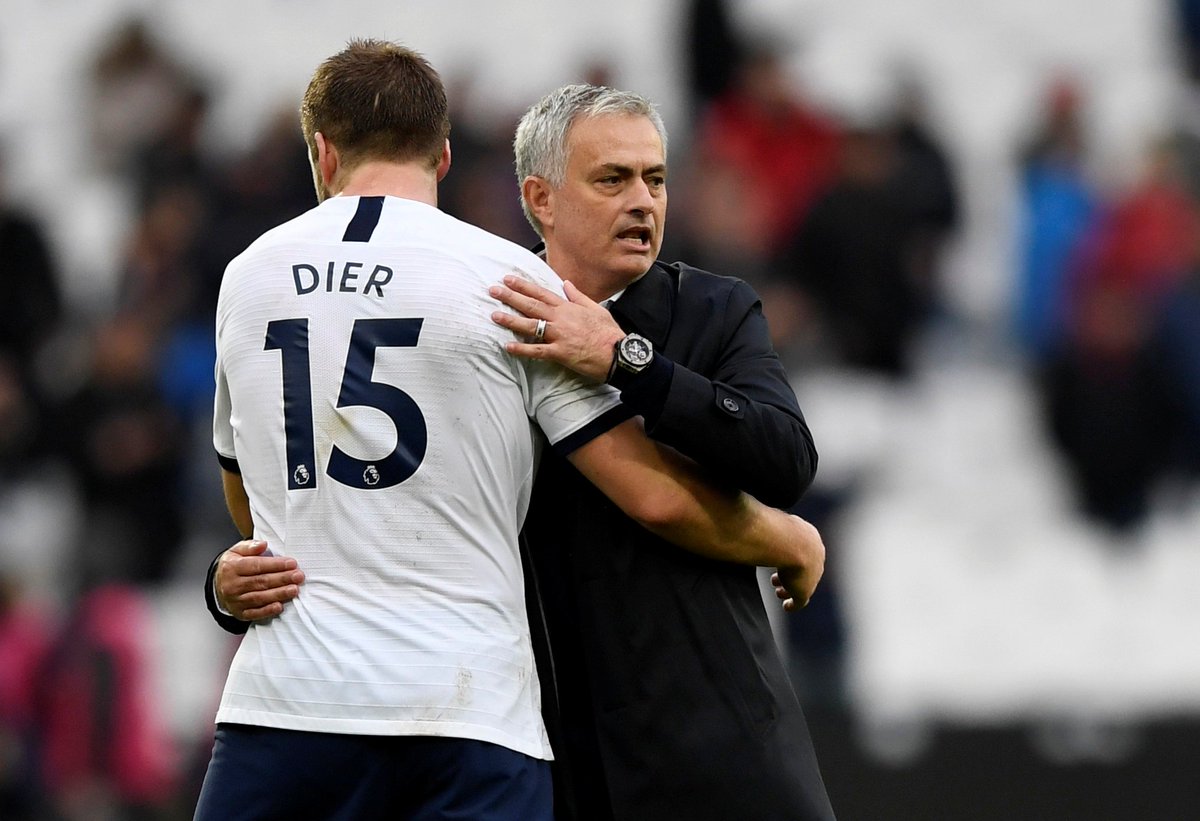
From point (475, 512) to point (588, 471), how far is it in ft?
0.79

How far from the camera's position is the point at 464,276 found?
123 inches

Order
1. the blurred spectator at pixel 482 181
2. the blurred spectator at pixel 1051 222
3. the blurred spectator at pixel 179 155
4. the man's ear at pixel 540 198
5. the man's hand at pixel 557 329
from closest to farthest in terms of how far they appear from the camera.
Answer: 1. the man's hand at pixel 557 329
2. the man's ear at pixel 540 198
3. the blurred spectator at pixel 482 181
4. the blurred spectator at pixel 1051 222
5. the blurred spectator at pixel 179 155

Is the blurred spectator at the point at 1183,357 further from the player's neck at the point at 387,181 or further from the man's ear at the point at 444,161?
the player's neck at the point at 387,181

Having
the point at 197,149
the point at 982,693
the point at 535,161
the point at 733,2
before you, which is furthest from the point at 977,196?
the point at 535,161

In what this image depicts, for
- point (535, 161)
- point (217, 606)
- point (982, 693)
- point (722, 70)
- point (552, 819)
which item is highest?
point (722, 70)

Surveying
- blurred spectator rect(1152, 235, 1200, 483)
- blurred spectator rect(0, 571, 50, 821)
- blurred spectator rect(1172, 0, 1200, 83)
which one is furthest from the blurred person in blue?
blurred spectator rect(1172, 0, 1200, 83)

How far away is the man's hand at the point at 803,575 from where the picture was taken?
3.50m

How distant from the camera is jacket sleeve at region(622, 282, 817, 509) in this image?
314cm

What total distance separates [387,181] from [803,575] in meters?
1.12

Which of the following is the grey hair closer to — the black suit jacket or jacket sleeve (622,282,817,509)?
the black suit jacket

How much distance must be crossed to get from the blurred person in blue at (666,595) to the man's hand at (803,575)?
0.29 ft

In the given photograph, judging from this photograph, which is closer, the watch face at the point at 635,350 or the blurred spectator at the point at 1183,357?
the watch face at the point at 635,350

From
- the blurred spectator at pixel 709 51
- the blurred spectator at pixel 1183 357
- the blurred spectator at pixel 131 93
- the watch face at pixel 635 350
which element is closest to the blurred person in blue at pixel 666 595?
the watch face at pixel 635 350

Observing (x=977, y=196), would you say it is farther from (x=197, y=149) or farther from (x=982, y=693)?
(x=197, y=149)
